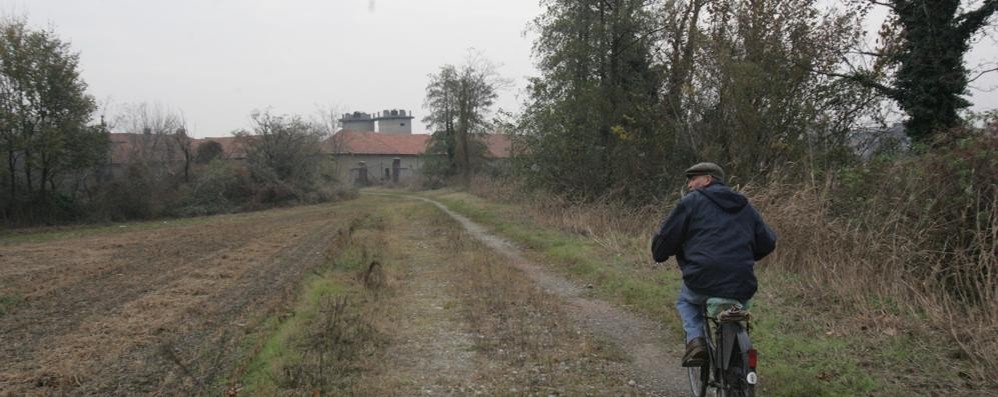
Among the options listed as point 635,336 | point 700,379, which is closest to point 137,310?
point 635,336

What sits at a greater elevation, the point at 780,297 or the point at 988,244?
the point at 988,244

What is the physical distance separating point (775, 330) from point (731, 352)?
283 centimetres

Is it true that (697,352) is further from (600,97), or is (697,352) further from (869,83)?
(600,97)

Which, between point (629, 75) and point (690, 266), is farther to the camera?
point (629, 75)

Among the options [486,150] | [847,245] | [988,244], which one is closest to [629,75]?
[847,245]

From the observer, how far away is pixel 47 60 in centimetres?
2628

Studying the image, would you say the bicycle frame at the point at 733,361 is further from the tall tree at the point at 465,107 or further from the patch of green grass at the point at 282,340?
the tall tree at the point at 465,107

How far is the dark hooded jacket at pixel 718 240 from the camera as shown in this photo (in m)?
3.94

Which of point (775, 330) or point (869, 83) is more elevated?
point (869, 83)

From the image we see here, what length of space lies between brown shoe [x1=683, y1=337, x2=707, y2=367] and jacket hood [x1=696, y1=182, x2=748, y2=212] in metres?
0.96

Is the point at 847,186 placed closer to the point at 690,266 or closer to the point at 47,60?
the point at 690,266

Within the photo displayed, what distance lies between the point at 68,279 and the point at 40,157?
783 inches

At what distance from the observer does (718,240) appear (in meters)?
3.97

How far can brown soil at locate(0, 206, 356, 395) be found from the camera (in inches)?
228
